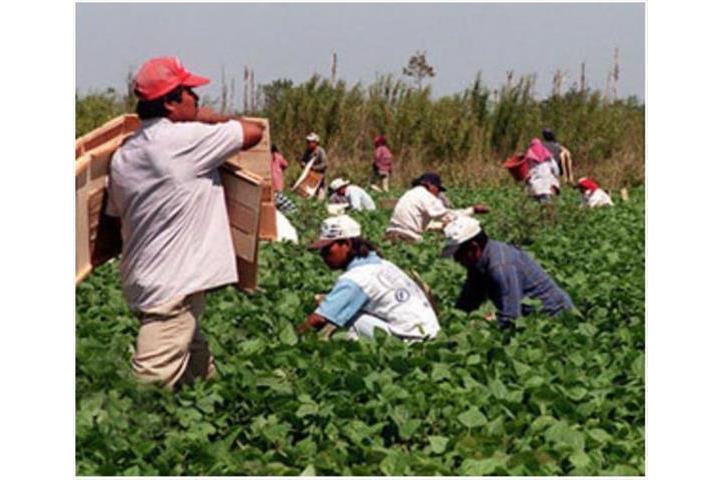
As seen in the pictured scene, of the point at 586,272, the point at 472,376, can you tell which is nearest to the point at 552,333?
the point at 472,376

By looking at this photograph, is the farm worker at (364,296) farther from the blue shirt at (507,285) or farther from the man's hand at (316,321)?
the blue shirt at (507,285)

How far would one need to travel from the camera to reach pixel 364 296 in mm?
6359

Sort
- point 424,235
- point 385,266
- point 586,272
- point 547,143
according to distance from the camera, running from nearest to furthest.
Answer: point 385,266, point 586,272, point 424,235, point 547,143

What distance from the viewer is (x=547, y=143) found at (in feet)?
62.8

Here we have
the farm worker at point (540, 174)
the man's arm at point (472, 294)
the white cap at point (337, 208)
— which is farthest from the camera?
the farm worker at point (540, 174)

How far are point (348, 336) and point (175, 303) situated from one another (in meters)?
1.11

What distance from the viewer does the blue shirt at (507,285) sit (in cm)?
700

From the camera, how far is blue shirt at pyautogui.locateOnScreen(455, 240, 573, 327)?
7.00 metres

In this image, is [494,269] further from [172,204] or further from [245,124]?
[172,204]

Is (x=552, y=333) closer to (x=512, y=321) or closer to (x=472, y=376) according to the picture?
(x=512, y=321)

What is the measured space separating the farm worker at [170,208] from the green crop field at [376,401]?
227 millimetres

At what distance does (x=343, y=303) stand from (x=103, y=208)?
1202mm

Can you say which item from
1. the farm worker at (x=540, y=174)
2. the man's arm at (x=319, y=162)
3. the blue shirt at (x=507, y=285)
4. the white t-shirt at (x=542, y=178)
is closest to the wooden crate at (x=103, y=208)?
the blue shirt at (x=507, y=285)

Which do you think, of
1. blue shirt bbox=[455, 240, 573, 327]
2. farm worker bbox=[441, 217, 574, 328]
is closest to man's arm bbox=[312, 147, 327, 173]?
blue shirt bbox=[455, 240, 573, 327]
